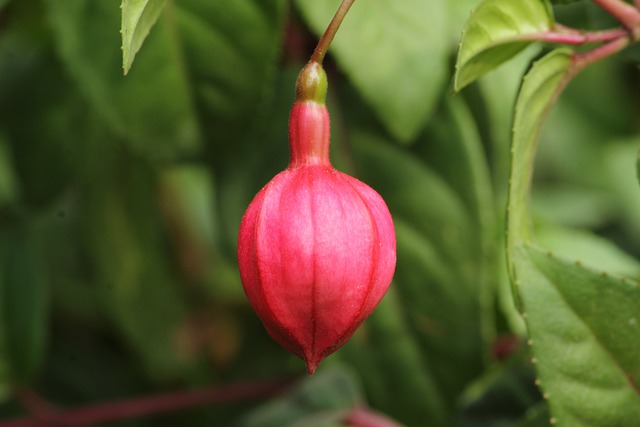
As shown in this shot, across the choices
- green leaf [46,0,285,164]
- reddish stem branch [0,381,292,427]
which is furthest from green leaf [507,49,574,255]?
reddish stem branch [0,381,292,427]

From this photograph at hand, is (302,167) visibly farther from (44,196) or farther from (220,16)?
(44,196)

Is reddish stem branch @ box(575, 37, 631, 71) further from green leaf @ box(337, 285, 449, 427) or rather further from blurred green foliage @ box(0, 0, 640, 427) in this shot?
green leaf @ box(337, 285, 449, 427)

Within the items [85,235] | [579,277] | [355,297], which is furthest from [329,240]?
[85,235]

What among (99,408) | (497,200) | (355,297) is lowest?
(99,408)

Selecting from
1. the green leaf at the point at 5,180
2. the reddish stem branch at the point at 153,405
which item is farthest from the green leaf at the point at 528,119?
the green leaf at the point at 5,180

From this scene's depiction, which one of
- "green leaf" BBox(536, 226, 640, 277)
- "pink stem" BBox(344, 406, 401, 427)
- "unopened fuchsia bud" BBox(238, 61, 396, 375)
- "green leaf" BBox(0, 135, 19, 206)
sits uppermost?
"unopened fuchsia bud" BBox(238, 61, 396, 375)

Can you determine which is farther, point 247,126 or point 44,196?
point 44,196

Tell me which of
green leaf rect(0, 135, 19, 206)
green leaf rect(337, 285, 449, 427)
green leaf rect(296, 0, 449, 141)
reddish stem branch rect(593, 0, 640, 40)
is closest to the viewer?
reddish stem branch rect(593, 0, 640, 40)

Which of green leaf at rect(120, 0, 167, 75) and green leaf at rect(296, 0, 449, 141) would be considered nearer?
green leaf at rect(120, 0, 167, 75)
